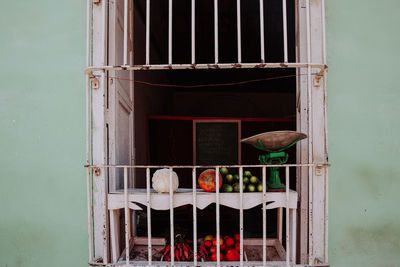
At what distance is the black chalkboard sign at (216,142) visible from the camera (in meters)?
5.71

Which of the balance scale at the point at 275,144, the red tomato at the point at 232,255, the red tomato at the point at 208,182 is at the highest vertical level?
the balance scale at the point at 275,144

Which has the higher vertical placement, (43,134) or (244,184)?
(43,134)

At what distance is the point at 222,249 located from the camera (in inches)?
98.8

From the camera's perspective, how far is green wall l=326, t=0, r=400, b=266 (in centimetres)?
228

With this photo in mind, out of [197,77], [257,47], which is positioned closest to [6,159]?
[257,47]

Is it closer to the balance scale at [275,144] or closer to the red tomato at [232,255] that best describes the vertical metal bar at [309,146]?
the balance scale at [275,144]

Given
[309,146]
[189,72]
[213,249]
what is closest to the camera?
[309,146]

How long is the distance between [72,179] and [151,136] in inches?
117

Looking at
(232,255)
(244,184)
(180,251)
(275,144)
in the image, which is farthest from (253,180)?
(180,251)

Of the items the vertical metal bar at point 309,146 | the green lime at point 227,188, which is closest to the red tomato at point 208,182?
the green lime at point 227,188

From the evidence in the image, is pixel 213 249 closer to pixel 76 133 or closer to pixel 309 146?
Answer: pixel 309 146

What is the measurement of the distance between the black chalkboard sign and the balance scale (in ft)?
10.9

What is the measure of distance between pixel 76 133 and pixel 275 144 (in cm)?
151

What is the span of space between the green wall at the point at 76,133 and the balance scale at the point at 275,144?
33 cm
